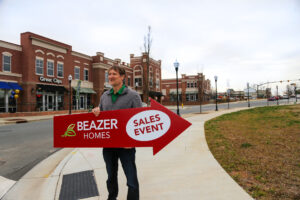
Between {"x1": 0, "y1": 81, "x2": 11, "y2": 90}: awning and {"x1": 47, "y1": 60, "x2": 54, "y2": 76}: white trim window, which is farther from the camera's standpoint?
{"x1": 47, "y1": 60, "x2": 54, "y2": 76}: white trim window

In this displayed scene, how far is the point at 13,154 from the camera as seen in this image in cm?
619

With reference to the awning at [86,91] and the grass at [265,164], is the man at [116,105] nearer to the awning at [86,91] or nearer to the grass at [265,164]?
the grass at [265,164]

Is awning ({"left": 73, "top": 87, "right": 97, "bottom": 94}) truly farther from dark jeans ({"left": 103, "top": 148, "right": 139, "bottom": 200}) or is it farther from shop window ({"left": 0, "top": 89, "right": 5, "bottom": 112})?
dark jeans ({"left": 103, "top": 148, "right": 139, "bottom": 200})

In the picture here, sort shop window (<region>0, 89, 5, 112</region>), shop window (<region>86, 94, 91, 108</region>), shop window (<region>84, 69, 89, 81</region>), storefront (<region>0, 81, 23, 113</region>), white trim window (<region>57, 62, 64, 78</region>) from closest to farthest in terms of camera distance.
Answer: storefront (<region>0, 81, 23, 113</region>), shop window (<region>0, 89, 5, 112</region>), white trim window (<region>57, 62, 64, 78</region>), shop window (<region>84, 69, 89, 81</region>), shop window (<region>86, 94, 91, 108</region>)

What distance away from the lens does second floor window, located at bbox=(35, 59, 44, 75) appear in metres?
22.9

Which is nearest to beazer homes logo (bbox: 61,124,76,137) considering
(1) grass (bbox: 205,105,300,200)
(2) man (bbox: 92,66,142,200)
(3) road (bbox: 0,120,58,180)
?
(2) man (bbox: 92,66,142,200)

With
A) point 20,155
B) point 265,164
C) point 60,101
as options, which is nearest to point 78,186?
point 20,155

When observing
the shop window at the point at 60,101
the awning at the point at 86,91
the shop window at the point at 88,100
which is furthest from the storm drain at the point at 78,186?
the shop window at the point at 88,100

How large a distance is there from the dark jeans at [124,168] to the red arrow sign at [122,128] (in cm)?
10

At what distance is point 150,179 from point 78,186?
4.45 ft

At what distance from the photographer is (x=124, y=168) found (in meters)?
2.47

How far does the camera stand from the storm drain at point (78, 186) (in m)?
3.25

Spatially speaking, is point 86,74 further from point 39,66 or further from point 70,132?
point 70,132

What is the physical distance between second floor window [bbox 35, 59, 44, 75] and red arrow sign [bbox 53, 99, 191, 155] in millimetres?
23764
